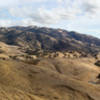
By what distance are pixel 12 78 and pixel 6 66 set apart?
13.7 feet

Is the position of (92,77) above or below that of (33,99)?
below

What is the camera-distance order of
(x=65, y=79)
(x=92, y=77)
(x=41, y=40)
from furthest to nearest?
(x=41, y=40), (x=92, y=77), (x=65, y=79)

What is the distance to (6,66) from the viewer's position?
80.2 feet

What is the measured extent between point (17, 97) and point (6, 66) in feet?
33.0

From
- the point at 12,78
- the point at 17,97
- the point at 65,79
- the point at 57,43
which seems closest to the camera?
the point at 17,97

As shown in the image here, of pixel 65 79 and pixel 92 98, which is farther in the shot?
pixel 65 79

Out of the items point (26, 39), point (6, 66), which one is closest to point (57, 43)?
point (26, 39)

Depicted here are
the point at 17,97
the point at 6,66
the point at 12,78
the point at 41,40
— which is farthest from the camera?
the point at 41,40

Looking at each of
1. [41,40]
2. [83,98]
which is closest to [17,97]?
[83,98]

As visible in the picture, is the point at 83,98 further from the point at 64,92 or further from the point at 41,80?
the point at 41,80

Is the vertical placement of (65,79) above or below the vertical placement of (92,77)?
above

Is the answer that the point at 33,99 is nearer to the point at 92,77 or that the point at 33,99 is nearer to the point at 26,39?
the point at 92,77

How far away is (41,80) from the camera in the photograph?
70.8 feet

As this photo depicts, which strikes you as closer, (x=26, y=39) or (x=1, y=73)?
(x=1, y=73)
